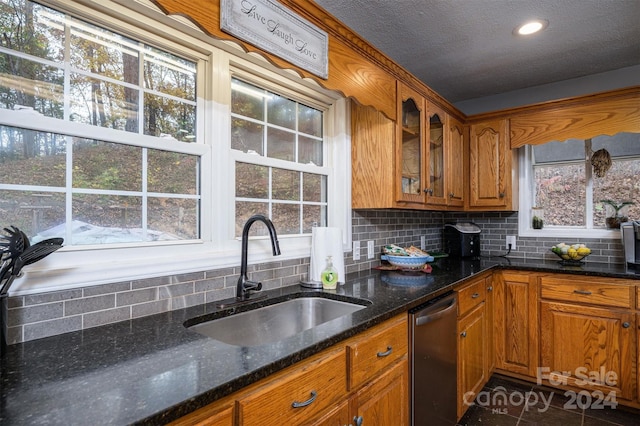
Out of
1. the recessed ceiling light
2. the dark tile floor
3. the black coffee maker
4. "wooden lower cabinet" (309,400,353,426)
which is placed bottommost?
the dark tile floor

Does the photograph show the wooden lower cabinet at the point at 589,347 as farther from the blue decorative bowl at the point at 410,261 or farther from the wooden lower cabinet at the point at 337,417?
the wooden lower cabinet at the point at 337,417

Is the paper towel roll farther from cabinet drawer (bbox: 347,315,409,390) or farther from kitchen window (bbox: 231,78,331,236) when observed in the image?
cabinet drawer (bbox: 347,315,409,390)

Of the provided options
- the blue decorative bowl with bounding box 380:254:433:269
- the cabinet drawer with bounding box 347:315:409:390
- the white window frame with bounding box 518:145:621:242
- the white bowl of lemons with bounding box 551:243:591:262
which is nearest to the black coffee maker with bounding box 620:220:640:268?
the white bowl of lemons with bounding box 551:243:591:262

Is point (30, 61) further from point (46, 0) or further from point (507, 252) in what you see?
point (507, 252)

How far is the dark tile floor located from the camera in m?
2.17

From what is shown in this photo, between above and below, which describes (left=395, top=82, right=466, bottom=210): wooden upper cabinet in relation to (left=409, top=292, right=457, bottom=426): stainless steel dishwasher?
above

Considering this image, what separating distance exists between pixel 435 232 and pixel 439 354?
182 centimetres

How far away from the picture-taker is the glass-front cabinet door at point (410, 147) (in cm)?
226

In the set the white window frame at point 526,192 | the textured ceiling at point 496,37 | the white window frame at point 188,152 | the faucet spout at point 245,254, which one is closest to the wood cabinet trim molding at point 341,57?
the textured ceiling at point 496,37

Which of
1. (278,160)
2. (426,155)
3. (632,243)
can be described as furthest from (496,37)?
(632,243)

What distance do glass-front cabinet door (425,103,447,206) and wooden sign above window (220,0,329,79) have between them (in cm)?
139

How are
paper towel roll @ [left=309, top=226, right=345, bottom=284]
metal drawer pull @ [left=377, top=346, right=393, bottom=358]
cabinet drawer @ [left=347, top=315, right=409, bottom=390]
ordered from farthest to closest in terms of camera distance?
1. paper towel roll @ [left=309, top=226, right=345, bottom=284]
2. metal drawer pull @ [left=377, top=346, right=393, bottom=358]
3. cabinet drawer @ [left=347, top=315, right=409, bottom=390]

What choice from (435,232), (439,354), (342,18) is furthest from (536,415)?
(342,18)

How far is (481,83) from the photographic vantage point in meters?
3.06
